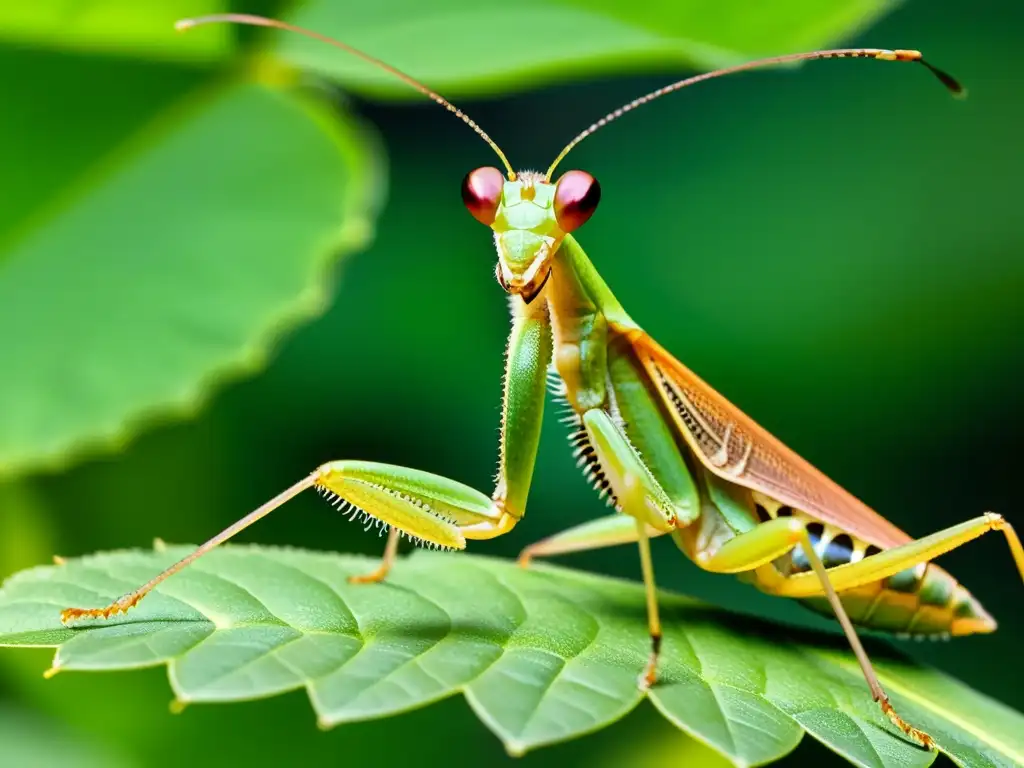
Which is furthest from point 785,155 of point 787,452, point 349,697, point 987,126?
point 349,697

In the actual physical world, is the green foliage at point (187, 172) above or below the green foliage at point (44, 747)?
above

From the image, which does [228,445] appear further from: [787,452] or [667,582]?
[787,452]

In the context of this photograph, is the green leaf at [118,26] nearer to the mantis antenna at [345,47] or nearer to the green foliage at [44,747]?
the mantis antenna at [345,47]

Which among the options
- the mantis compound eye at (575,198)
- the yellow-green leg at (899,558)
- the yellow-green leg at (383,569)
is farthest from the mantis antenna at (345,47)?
the yellow-green leg at (899,558)

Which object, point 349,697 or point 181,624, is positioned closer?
point 349,697

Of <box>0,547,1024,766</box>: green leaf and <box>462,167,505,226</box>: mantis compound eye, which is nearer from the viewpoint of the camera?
<box>0,547,1024,766</box>: green leaf

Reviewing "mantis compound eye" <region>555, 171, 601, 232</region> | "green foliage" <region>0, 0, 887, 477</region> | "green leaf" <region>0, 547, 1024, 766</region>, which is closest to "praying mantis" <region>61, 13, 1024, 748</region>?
"mantis compound eye" <region>555, 171, 601, 232</region>

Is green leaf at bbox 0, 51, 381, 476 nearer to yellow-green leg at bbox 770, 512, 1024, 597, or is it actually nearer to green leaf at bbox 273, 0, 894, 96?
green leaf at bbox 273, 0, 894, 96
